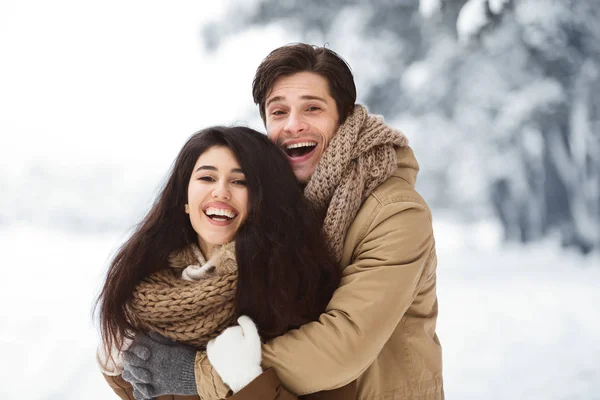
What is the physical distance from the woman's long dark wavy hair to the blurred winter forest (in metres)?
3.80

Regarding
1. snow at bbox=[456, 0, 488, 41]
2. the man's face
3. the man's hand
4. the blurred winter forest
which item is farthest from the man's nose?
snow at bbox=[456, 0, 488, 41]

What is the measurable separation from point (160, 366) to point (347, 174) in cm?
71

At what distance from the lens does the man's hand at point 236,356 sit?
1527 millimetres

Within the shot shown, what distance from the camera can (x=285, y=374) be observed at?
158 centimetres

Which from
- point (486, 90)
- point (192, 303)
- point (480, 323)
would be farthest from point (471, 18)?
point (192, 303)

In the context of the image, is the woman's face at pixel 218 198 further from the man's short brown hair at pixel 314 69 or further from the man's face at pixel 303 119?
the man's short brown hair at pixel 314 69

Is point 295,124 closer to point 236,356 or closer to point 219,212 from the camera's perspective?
point 219,212

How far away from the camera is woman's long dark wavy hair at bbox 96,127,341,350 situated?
165 centimetres

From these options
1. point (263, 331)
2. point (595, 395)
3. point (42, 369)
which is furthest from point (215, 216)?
point (595, 395)

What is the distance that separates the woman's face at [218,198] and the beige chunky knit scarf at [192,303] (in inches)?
2.9

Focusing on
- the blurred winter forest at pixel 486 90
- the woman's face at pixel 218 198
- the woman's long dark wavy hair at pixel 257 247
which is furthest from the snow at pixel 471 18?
the woman's face at pixel 218 198

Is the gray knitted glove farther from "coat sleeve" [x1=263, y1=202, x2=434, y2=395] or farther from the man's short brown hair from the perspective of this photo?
the man's short brown hair

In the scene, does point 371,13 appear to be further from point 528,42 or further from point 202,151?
point 202,151

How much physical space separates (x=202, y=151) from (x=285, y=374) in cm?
65
